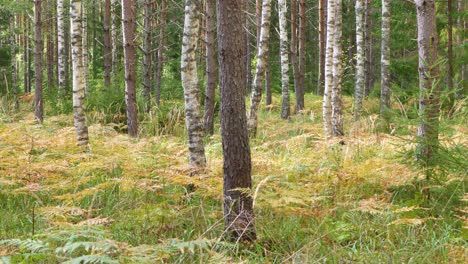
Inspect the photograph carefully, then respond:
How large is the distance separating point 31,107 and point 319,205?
15559 millimetres

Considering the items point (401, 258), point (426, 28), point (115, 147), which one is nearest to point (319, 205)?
point (401, 258)

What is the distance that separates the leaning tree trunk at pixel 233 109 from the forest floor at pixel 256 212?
201 millimetres

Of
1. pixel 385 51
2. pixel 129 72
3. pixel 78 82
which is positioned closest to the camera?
pixel 78 82

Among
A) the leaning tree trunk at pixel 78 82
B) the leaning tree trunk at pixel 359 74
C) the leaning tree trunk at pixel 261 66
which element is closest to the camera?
the leaning tree trunk at pixel 78 82

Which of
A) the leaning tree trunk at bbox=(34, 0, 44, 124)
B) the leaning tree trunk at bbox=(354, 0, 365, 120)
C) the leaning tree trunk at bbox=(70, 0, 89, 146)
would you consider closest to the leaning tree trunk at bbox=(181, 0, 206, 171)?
the leaning tree trunk at bbox=(70, 0, 89, 146)

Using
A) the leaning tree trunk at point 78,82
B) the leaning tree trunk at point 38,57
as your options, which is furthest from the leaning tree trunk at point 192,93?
the leaning tree trunk at point 38,57

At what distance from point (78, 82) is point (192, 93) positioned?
9.62ft

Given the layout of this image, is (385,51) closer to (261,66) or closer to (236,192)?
(261,66)

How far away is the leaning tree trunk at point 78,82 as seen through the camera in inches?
335

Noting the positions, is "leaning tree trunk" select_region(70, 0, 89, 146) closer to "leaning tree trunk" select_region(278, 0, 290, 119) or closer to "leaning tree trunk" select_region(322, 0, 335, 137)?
"leaning tree trunk" select_region(322, 0, 335, 137)

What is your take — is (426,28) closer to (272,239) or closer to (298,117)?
(272,239)

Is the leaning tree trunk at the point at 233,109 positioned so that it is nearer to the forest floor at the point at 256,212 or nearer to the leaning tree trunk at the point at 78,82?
the forest floor at the point at 256,212

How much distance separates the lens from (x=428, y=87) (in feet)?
18.0

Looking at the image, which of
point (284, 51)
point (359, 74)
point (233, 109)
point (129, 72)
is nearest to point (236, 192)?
point (233, 109)
